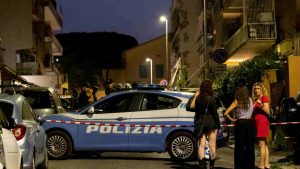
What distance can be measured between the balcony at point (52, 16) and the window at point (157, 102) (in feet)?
113

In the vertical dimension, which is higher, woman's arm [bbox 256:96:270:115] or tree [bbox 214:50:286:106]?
tree [bbox 214:50:286:106]

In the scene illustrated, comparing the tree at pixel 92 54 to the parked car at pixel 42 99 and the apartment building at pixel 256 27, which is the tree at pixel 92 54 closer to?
the apartment building at pixel 256 27

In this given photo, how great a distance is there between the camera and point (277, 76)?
732 inches

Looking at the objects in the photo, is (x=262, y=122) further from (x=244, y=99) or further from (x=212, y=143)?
(x=212, y=143)

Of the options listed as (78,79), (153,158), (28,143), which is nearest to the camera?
(28,143)

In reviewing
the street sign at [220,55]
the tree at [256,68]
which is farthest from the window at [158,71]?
the tree at [256,68]

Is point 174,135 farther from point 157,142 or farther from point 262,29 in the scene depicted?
point 262,29

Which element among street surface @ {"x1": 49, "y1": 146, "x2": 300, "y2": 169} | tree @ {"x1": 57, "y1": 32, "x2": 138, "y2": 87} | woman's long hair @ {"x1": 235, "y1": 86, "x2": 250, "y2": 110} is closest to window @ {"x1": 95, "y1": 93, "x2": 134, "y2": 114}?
street surface @ {"x1": 49, "y1": 146, "x2": 300, "y2": 169}

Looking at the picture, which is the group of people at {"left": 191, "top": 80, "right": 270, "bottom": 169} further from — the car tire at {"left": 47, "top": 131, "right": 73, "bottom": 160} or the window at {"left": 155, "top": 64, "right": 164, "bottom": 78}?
the window at {"left": 155, "top": 64, "right": 164, "bottom": 78}

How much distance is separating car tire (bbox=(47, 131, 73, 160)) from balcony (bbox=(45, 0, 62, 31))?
113ft

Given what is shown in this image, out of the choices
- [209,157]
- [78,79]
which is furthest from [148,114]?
[78,79]

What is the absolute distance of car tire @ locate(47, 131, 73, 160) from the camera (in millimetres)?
14914

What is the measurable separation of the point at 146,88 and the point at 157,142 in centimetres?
141

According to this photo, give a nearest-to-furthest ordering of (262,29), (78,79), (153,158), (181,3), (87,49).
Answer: (153,158), (262,29), (181,3), (78,79), (87,49)
